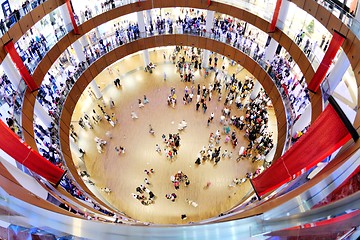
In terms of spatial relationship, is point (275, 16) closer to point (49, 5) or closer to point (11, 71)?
point (49, 5)

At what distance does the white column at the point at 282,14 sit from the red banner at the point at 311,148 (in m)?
10.5

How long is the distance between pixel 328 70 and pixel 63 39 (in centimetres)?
1576

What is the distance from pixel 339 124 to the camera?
8555 mm

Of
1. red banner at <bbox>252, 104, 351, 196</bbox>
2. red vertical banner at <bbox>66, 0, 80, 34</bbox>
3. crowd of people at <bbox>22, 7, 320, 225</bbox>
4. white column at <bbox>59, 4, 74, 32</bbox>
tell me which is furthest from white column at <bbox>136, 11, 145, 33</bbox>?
red banner at <bbox>252, 104, 351, 196</bbox>

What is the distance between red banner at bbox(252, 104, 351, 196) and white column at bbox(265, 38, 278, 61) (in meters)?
11.0

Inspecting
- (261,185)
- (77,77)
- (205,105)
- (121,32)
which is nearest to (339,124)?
(261,185)

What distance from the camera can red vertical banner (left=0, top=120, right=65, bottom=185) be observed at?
1141cm

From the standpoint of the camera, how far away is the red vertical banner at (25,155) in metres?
11.4

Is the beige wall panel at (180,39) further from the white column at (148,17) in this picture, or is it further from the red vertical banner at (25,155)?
the red vertical banner at (25,155)

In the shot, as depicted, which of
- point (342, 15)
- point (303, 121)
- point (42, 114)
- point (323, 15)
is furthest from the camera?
point (42, 114)

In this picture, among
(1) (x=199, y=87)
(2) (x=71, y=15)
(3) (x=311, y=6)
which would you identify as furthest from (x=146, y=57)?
(3) (x=311, y=6)

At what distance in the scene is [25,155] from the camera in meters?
12.1

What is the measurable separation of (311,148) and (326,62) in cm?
667

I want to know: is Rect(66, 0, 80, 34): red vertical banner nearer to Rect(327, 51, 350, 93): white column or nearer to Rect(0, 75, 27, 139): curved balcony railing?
Rect(0, 75, 27, 139): curved balcony railing
